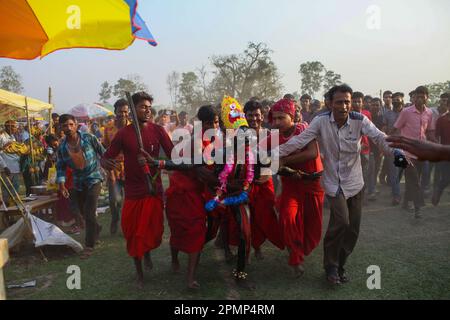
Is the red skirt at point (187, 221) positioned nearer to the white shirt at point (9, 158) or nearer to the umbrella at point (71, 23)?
the umbrella at point (71, 23)

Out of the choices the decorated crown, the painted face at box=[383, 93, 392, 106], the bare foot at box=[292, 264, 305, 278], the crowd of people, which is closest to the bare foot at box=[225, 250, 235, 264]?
the crowd of people

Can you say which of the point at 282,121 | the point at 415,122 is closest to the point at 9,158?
the point at 282,121

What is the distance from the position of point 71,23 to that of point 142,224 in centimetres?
219

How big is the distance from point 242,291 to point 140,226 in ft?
4.29

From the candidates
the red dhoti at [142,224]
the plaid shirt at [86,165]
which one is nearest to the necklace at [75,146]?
the plaid shirt at [86,165]

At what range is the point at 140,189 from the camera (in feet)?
13.5

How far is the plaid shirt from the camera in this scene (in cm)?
541

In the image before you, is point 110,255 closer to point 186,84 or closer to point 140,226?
point 140,226

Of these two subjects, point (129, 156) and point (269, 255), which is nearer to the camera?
point (129, 156)

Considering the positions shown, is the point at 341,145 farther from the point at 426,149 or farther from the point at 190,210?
the point at 190,210

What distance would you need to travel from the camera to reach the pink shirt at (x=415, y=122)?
6.60m

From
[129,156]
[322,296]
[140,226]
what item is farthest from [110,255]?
[322,296]

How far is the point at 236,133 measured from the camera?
3957 mm

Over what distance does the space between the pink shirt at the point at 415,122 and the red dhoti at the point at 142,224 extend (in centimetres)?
494
